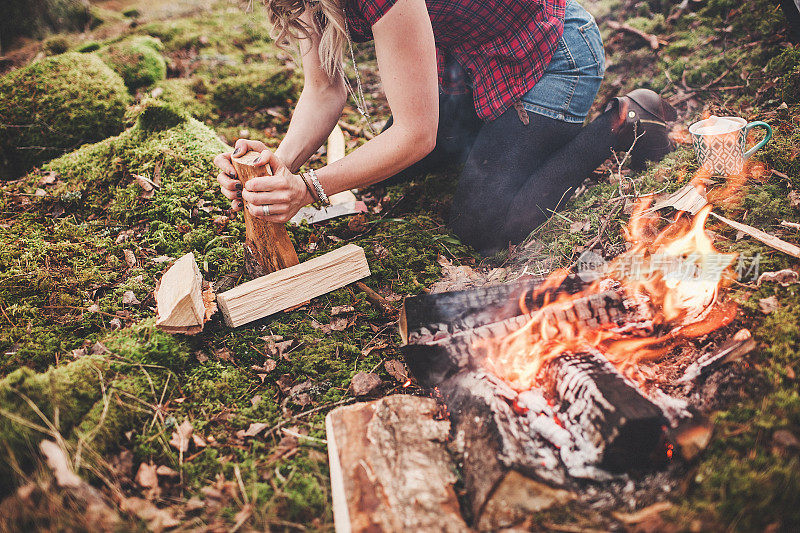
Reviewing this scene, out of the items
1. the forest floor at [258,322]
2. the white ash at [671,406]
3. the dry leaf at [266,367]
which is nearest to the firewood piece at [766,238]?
the forest floor at [258,322]

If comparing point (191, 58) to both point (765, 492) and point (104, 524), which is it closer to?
point (104, 524)

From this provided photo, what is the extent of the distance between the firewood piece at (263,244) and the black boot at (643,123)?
2.38 metres

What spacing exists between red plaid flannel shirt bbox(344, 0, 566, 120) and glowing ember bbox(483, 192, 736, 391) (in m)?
1.49

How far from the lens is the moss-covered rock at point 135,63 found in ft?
14.6

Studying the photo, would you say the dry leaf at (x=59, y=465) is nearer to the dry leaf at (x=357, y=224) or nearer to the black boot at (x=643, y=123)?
the dry leaf at (x=357, y=224)

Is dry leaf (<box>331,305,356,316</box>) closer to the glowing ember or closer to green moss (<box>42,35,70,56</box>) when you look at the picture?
the glowing ember

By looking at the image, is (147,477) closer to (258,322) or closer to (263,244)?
(258,322)

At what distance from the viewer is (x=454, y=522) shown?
1566mm

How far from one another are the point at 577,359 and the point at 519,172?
1.64 meters

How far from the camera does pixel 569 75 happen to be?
2.97 metres

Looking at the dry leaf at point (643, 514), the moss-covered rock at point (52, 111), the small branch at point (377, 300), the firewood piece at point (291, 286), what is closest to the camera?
the dry leaf at point (643, 514)

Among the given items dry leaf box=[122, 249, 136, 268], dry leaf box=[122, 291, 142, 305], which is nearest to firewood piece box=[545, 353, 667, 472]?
dry leaf box=[122, 291, 142, 305]

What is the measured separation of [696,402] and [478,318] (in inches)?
38.8

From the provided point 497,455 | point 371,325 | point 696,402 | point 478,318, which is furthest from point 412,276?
point 696,402
